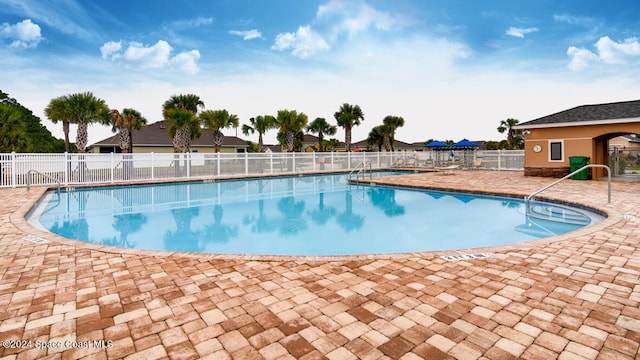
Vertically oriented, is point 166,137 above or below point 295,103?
below

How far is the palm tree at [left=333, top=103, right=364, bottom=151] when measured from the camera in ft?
109

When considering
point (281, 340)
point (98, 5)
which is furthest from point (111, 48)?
point (281, 340)

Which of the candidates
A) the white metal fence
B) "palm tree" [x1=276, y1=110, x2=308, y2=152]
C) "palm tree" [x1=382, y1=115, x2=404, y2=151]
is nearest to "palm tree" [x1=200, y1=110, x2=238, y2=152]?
"palm tree" [x1=276, y1=110, x2=308, y2=152]

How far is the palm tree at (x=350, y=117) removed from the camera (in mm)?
33344

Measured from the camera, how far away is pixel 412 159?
26.0 m

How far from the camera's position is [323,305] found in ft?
9.53

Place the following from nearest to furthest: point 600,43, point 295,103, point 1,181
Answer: point 1,181 < point 600,43 < point 295,103

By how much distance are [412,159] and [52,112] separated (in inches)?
912

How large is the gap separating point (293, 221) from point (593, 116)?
14.6 metres

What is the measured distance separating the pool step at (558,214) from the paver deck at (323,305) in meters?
3.27

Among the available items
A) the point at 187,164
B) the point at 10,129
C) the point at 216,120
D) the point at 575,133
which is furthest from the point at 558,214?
the point at 216,120

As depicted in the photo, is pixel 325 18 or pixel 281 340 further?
pixel 325 18

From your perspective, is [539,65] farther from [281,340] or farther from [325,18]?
[281,340]

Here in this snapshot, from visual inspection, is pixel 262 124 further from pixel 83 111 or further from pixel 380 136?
pixel 380 136
